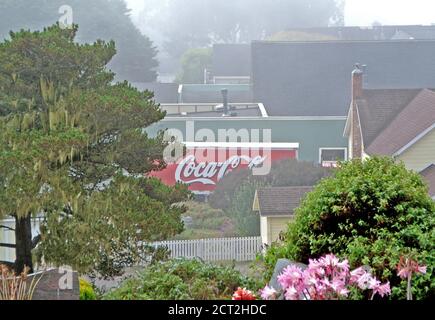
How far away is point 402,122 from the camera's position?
345 centimetres

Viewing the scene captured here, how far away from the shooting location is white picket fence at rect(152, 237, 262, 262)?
3201mm

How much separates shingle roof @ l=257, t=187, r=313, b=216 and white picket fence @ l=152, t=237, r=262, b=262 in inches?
6.4

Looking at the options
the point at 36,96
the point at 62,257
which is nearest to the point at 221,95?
the point at 36,96

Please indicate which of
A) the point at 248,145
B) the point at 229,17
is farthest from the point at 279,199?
the point at 229,17

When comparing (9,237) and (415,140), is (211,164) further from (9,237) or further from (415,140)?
(415,140)

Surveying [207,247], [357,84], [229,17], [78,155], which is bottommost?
[207,247]

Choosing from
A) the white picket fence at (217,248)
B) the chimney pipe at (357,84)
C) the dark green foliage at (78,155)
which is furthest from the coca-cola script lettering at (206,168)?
the chimney pipe at (357,84)

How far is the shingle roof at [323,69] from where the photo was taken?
177 inches

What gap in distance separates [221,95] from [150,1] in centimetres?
102

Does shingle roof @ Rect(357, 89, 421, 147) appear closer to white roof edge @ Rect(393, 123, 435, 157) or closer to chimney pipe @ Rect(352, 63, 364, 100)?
chimney pipe @ Rect(352, 63, 364, 100)

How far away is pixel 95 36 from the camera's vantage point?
378cm

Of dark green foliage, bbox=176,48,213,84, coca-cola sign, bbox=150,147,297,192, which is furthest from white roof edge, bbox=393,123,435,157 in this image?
dark green foliage, bbox=176,48,213,84

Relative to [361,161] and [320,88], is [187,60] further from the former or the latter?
[361,161]

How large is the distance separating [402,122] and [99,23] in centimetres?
162
